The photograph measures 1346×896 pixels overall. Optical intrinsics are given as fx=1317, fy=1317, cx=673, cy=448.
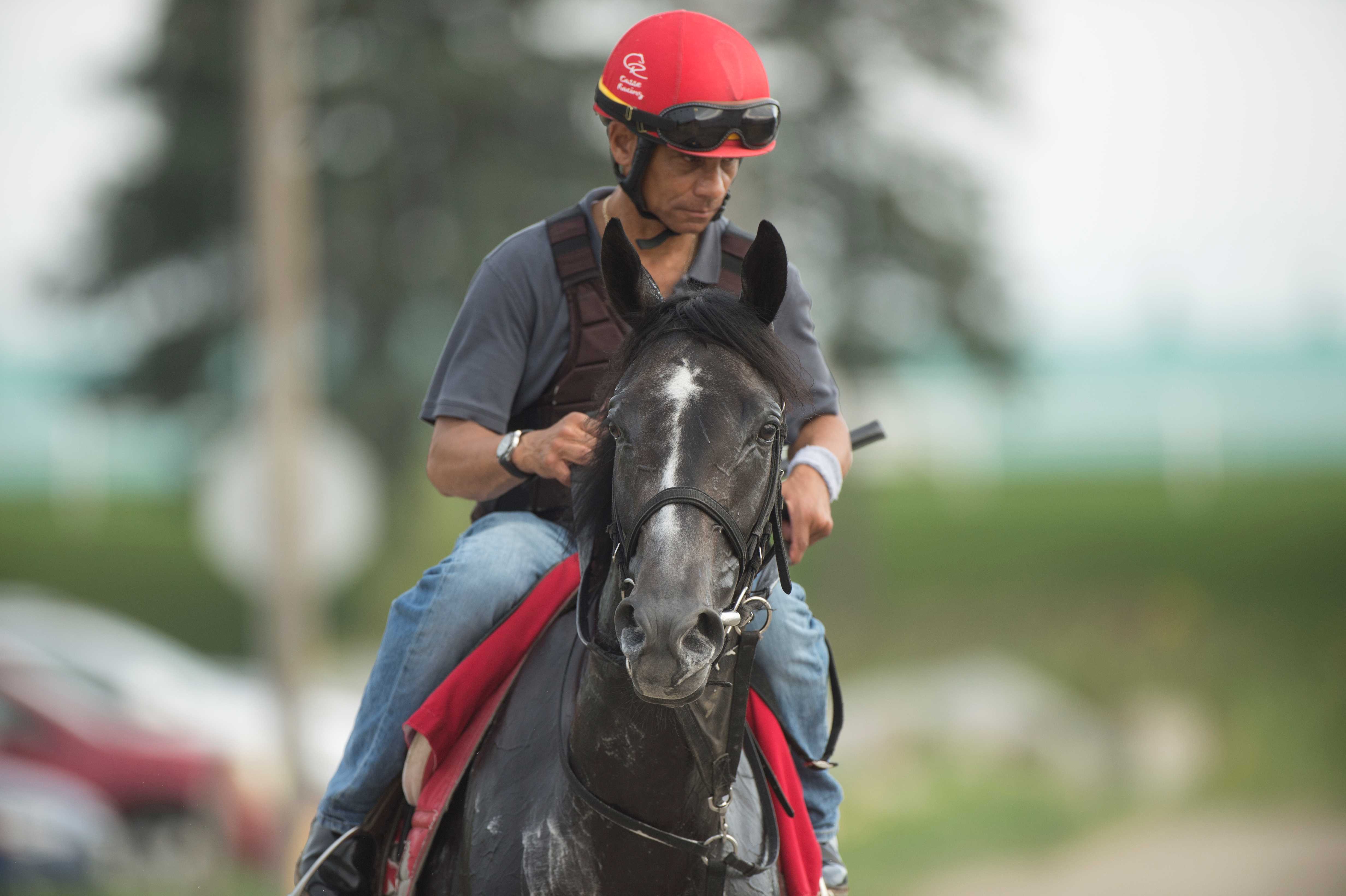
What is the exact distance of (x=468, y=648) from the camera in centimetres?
340

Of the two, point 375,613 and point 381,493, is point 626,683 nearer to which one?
point 381,493

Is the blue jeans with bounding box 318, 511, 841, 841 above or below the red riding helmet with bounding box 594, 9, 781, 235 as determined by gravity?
below

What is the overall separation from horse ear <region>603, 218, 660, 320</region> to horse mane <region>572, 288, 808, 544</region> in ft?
0.17

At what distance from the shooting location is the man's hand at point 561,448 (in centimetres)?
293

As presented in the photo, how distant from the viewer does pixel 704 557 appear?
2.46 metres

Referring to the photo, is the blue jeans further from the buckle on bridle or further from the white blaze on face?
the white blaze on face

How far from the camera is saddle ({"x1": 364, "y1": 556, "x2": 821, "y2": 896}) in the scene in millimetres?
3191

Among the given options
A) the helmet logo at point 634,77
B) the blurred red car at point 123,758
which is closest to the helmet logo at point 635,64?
the helmet logo at point 634,77

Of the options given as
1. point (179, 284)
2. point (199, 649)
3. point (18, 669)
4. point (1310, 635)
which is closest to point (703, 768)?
point (18, 669)

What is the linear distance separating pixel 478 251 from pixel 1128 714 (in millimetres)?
10729

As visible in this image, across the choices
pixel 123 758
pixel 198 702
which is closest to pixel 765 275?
pixel 123 758

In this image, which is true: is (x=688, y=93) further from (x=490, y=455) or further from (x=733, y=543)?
(x=733, y=543)

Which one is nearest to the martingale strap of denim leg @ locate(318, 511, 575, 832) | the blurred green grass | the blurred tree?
denim leg @ locate(318, 511, 575, 832)

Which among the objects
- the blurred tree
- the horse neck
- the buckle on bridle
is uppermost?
the blurred tree
